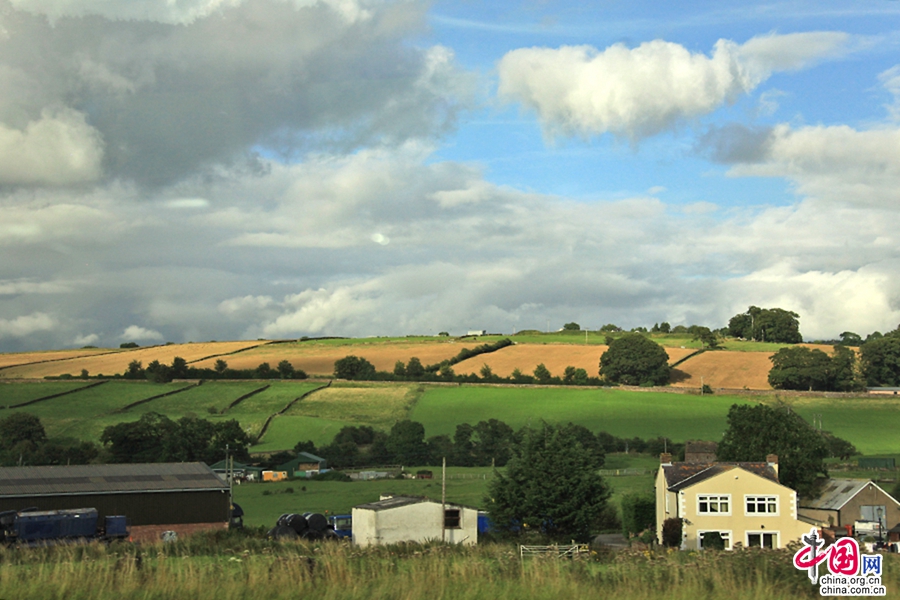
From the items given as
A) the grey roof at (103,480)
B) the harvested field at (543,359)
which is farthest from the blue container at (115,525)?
the harvested field at (543,359)

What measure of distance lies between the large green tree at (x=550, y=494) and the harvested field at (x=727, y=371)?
78.6 metres

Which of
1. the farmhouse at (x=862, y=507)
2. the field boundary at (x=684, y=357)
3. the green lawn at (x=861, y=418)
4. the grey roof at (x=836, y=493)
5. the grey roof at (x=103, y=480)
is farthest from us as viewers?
the field boundary at (x=684, y=357)

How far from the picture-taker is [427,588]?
1098 centimetres

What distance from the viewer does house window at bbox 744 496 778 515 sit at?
53.0 m

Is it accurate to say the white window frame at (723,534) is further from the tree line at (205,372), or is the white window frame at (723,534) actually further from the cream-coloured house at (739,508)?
the tree line at (205,372)

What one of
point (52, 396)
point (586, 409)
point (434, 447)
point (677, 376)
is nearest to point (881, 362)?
point (677, 376)

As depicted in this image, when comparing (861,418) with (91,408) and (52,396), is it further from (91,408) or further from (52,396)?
(52,396)

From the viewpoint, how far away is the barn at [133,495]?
50062 mm

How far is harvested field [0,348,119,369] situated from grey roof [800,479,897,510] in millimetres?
128956

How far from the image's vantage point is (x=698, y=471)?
5606 centimetres

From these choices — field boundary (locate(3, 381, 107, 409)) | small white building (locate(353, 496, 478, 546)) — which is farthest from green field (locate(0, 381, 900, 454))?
small white building (locate(353, 496, 478, 546))

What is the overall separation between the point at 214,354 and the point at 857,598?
155018mm

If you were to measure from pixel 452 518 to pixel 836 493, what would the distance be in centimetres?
3082

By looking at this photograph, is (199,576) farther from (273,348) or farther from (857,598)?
(273,348)
